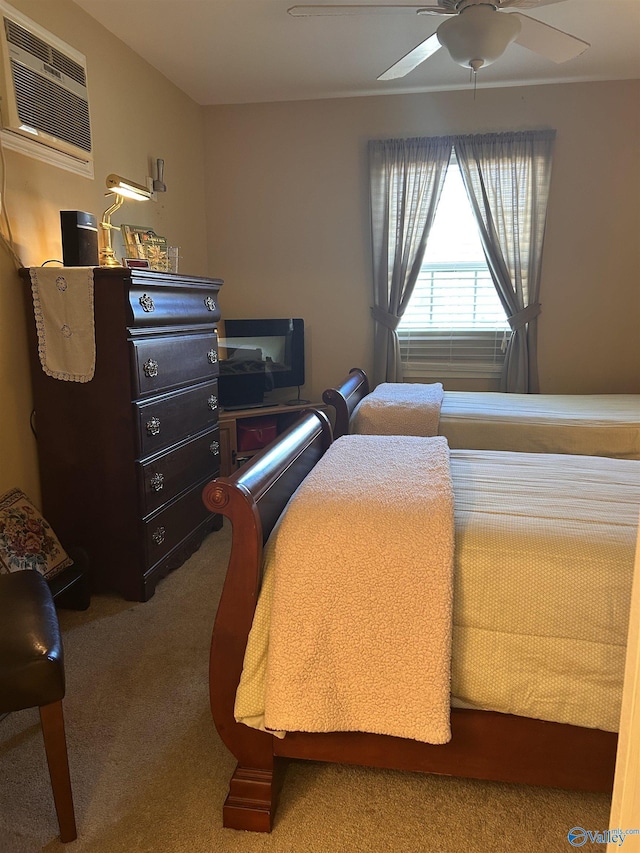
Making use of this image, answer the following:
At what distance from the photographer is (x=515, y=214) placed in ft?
13.0

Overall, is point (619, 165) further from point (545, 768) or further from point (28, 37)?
point (545, 768)

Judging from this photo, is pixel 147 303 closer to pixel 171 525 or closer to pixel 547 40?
pixel 171 525

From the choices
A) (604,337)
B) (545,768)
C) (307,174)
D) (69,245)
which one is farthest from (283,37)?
(545,768)

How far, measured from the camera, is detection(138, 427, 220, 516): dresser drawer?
2520mm

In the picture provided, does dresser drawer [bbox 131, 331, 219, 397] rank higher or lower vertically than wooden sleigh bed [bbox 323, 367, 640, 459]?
higher

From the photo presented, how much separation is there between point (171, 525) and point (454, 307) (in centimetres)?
262

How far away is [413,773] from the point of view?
1602 millimetres

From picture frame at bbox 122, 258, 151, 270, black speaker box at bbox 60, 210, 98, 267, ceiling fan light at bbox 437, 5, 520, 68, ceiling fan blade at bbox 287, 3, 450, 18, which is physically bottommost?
picture frame at bbox 122, 258, 151, 270

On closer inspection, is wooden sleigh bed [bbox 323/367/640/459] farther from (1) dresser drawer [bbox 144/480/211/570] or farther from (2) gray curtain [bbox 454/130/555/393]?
(2) gray curtain [bbox 454/130/555/393]

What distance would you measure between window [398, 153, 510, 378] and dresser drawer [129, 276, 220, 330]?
174cm

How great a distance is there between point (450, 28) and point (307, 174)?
2.08 meters

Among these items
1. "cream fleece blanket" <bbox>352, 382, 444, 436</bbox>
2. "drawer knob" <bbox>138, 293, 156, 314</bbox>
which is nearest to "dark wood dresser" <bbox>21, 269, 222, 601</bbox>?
"drawer knob" <bbox>138, 293, 156, 314</bbox>

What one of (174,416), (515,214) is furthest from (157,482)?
(515,214)

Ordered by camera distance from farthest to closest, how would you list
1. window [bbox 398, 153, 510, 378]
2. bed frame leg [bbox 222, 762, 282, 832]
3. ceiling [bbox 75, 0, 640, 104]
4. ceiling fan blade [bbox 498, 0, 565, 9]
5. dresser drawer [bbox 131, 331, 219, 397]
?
window [bbox 398, 153, 510, 378], ceiling [bbox 75, 0, 640, 104], dresser drawer [bbox 131, 331, 219, 397], ceiling fan blade [bbox 498, 0, 565, 9], bed frame leg [bbox 222, 762, 282, 832]
